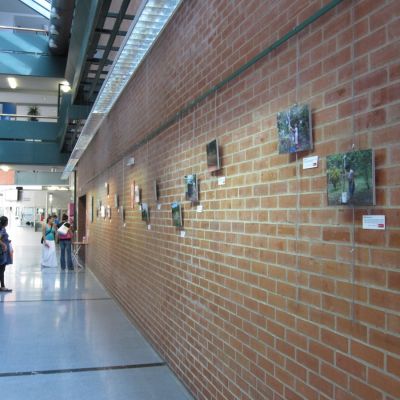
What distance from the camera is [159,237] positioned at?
5301mm

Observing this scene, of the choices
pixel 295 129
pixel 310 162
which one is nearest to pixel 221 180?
pixel 295 129

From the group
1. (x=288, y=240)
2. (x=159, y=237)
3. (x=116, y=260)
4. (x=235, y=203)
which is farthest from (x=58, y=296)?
(x=288, y=240)

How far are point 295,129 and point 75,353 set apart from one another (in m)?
3.95

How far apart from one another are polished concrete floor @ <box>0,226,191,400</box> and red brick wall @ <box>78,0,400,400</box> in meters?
0.32

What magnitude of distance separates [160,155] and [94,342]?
2.41 m

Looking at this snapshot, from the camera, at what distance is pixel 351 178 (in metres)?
1.92

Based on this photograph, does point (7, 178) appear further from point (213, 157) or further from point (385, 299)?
point (385, 299)

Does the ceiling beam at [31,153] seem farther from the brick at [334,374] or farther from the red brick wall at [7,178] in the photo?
the brick at [334,374]

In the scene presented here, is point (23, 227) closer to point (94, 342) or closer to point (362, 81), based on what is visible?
point (94, 342)

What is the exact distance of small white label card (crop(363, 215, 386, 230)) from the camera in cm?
178

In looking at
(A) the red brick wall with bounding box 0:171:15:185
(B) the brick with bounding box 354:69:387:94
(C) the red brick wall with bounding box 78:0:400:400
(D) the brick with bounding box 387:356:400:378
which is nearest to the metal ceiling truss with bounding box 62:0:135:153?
(C) the red brick wall with bounding box 78:0:400:400

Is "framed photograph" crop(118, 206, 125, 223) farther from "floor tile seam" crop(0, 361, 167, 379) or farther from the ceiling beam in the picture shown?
the ceiling beam

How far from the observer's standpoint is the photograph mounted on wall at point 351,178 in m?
1.83

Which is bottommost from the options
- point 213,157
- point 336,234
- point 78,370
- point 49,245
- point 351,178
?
point 78,370
